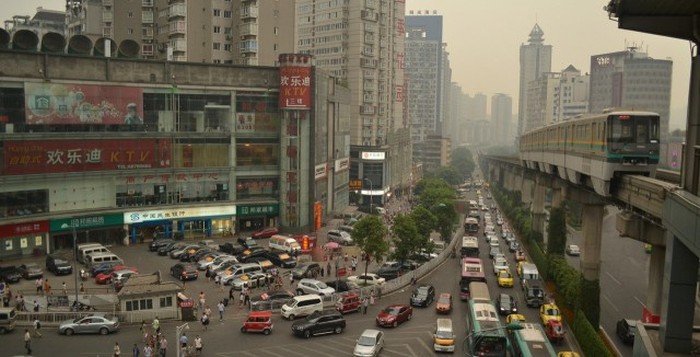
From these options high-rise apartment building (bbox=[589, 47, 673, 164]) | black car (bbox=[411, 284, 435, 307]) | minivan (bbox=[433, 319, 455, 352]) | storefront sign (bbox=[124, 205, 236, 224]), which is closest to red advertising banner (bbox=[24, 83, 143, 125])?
storefront sign (bbox=[124, 205, 236, 224])

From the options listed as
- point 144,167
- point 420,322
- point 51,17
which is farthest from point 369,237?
point 51,17

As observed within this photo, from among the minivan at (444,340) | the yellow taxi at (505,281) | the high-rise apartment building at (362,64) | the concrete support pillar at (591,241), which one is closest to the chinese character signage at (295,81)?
the yellow taxi at (505,281)

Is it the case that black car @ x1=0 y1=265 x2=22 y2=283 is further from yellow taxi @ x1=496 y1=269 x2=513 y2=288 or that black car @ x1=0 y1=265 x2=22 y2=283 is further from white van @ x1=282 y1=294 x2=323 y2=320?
yellow taxi @ x1=496 y1=269 x2=513 y2=288

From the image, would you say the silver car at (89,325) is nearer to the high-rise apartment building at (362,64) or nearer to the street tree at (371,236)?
the street tree at (371,236)

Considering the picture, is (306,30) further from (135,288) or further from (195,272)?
(135,288)

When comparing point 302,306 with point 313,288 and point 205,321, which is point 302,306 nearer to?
point 313,288

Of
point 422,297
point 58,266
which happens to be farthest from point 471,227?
point 58,266
